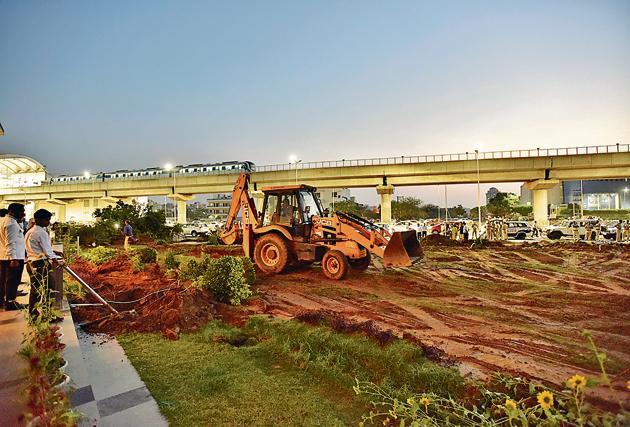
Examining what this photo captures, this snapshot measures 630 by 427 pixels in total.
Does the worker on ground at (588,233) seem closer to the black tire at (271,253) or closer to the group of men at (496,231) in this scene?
the group of men at (496,231)

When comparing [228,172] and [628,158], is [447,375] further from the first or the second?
[228,172]

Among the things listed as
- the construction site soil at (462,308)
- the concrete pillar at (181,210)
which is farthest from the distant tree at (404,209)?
the construction site soil at (462,308)

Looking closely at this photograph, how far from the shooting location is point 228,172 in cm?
4488

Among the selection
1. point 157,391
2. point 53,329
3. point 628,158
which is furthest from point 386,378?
point 628,158

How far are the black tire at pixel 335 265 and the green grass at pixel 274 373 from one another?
15.9ft

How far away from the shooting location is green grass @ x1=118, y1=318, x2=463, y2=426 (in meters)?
3.66

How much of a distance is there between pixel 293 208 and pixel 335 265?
227 centimetres

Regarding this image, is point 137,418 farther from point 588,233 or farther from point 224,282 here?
point 588,233

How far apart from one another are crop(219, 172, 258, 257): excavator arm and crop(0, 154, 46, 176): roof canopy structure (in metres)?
71.2

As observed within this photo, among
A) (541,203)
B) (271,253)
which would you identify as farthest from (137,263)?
(541,203)

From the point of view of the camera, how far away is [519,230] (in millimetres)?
27938

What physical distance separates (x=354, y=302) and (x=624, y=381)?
4.90 meters

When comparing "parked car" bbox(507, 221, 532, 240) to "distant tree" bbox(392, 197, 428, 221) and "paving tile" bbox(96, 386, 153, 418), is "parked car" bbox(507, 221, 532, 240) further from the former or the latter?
"distant tree" bbox(392, 197, 428, 221)

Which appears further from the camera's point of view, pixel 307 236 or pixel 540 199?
pixel 540 199
